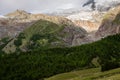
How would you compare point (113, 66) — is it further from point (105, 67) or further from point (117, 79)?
point (117, 79)

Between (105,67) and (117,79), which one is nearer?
(117,79)

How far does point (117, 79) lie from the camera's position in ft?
246

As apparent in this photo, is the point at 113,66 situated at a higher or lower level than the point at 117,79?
lower

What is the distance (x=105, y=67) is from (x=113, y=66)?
3.27 meters

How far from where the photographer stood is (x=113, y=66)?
471 feet

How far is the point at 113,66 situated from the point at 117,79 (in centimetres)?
6931

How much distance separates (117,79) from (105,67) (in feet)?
225

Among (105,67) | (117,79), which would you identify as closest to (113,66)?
(105,67)

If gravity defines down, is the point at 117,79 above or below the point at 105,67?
above

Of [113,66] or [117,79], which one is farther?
[113,66]

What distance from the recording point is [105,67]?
14338cm
